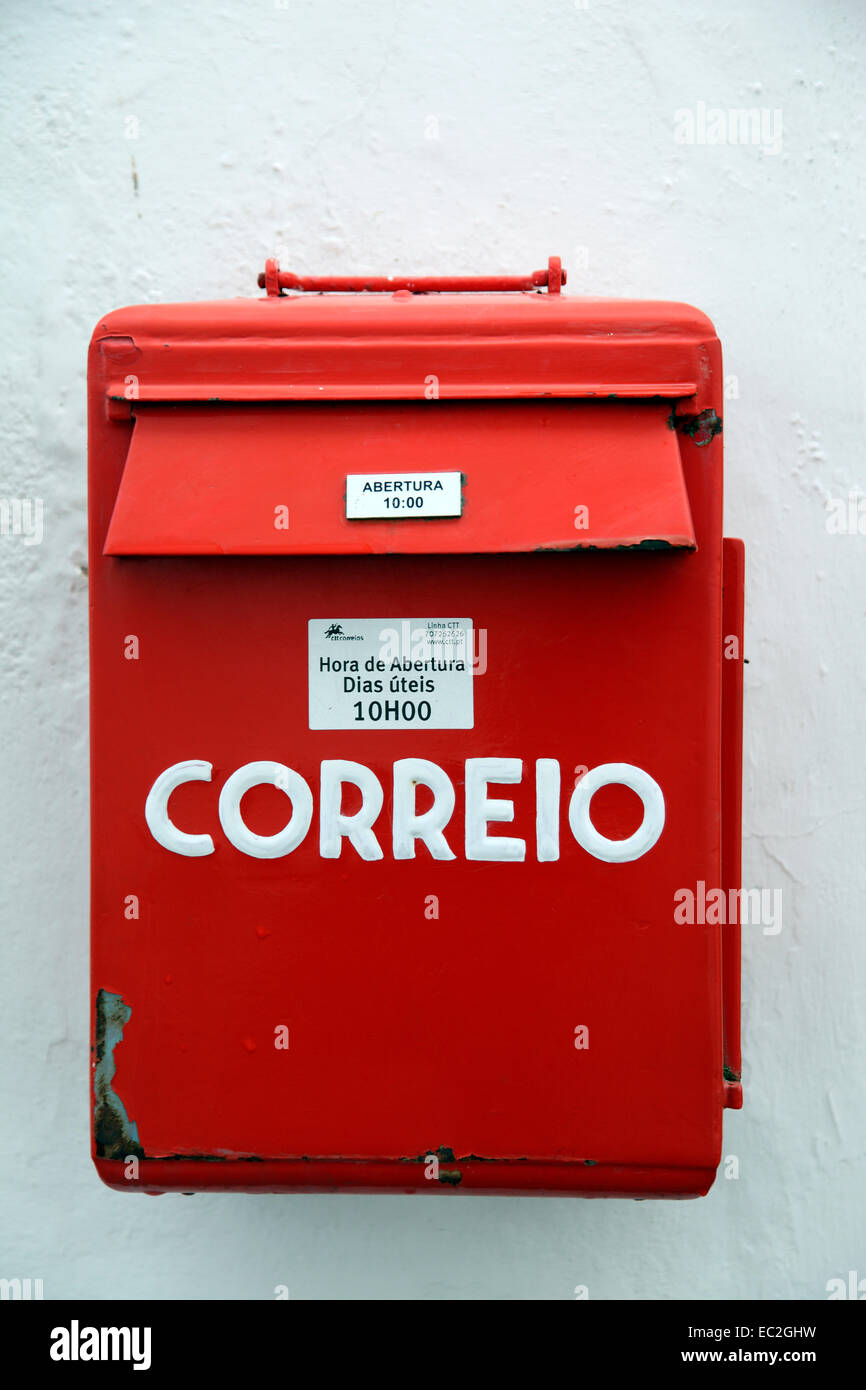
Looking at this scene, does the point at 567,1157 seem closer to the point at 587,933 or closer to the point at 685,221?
the point at 587,933

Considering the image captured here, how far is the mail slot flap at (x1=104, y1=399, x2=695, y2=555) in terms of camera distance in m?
0.87

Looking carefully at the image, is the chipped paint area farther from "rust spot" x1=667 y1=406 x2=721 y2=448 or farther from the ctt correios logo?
"rust spot" x1=667 y1=406 x2=721 y2=448

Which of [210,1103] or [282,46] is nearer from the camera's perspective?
[210,1103]

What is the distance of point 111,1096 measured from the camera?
0.93 m

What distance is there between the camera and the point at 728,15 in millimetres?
1242

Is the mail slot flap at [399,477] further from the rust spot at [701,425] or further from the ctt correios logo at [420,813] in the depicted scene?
the ctt correios logo at [420,813]

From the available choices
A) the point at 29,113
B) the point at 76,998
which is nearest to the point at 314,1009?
the point at 76,998

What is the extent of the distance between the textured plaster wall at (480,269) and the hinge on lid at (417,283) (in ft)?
0.66

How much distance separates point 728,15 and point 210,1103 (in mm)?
1539

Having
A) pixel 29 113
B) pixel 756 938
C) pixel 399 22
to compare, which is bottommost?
pixel 756 938

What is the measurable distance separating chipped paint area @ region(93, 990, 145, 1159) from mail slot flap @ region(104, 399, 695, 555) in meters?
0.48

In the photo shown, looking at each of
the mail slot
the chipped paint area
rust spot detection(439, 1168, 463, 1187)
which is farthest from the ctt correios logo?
rust spot detection(439, 1168, 463, 1187)

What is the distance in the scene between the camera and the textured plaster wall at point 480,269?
49.1 inches

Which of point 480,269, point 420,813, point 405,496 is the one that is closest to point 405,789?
point 420,813
